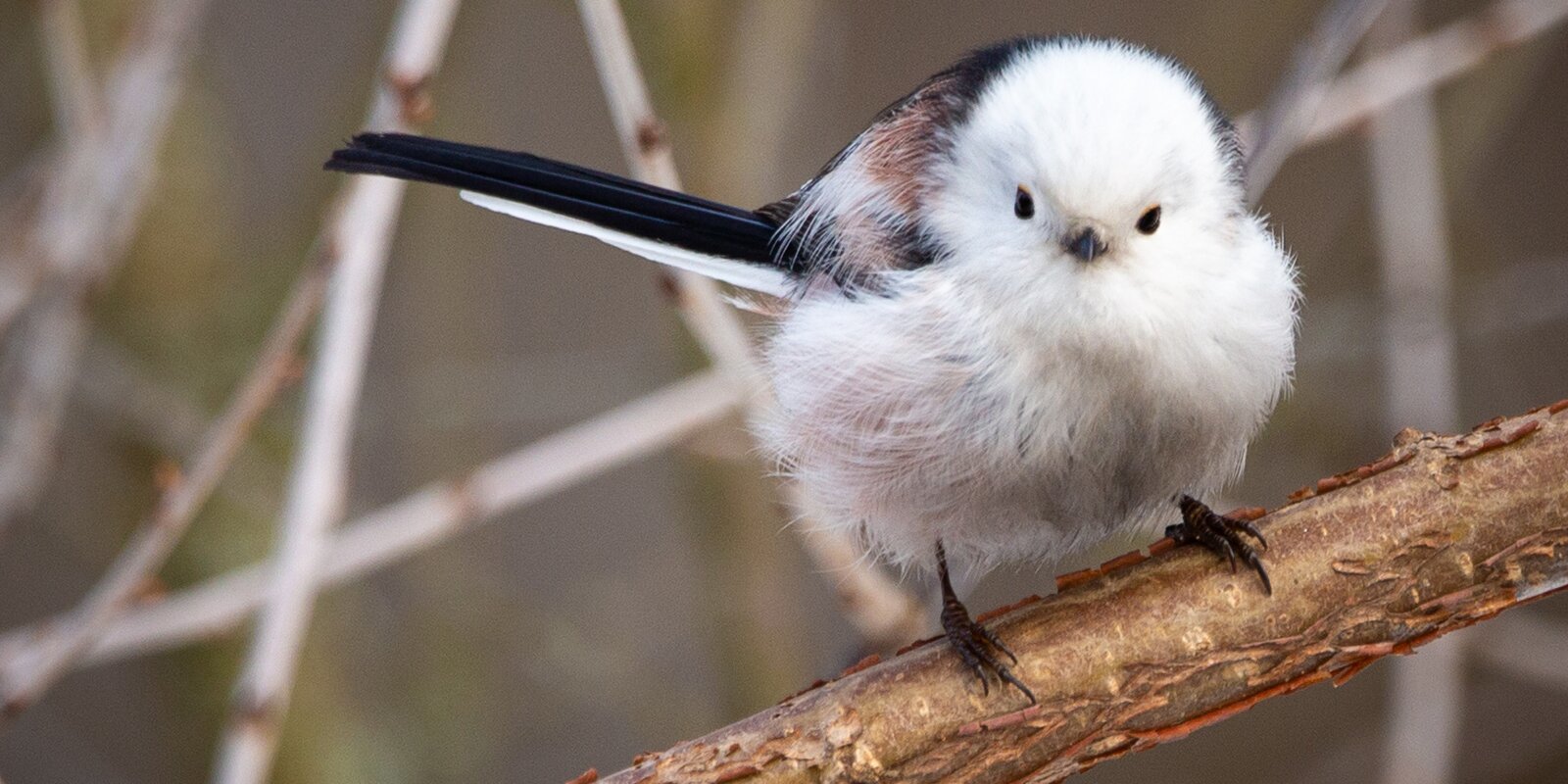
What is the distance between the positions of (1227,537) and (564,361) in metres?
1.83

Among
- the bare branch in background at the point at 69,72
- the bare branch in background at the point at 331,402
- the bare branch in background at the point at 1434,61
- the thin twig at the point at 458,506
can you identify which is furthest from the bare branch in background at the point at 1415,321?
the bare branch in background at the point at 69,72

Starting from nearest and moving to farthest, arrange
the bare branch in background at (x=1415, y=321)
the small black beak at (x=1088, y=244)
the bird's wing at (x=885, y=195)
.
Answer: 1. the small black beak at (x=1088, y=244)
2. the bird's wing at (x=885, y=195)
3. the bare branch in background at (x=1415, y=321)

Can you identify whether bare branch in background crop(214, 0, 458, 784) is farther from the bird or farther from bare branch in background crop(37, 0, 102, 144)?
bare branch in background crop(37, 0, 102, 144)

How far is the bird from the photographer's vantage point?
121 cm

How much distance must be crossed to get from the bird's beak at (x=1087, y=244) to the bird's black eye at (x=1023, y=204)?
0.05 meters

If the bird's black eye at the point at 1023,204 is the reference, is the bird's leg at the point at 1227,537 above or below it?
below

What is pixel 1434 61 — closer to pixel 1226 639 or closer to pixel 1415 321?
pixel 1415 321

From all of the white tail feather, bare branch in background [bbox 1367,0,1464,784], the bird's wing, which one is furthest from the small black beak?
bare branch in background [bbox 1367,0,1464,784]

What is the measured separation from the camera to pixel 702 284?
1624 millimetres

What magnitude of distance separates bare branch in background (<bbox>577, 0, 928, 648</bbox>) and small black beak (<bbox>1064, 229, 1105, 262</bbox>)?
1.48 feet

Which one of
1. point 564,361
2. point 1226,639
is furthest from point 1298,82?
point 564,361

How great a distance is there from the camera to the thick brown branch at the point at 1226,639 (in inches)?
46.4

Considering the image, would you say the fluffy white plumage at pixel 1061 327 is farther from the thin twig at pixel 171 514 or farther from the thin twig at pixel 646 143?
the thin twig at pixel 171 514

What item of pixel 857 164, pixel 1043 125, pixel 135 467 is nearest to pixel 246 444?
pixel 135 467
